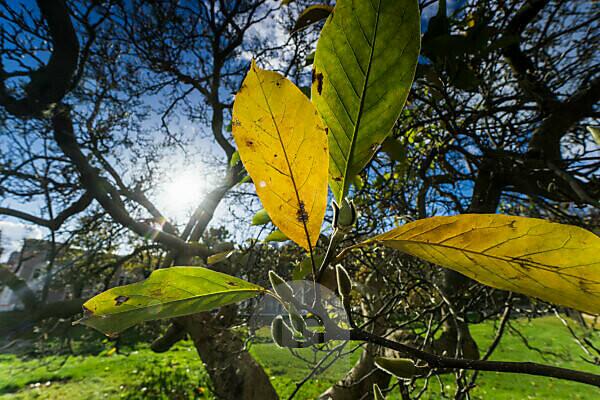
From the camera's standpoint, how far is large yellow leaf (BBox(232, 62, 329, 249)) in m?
0.38

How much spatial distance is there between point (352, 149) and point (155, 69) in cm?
551

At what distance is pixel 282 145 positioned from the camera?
1.32ft

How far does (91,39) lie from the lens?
4.64 m

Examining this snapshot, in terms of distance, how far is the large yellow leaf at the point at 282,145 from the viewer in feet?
1.25

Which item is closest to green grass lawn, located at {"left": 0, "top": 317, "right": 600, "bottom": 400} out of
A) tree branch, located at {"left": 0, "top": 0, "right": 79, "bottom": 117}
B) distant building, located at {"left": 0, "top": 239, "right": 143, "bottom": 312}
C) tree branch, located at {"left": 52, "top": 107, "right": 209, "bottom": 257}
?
distant building, located at {"left": 0, "top": 239, "right": 143, "bottom": 312}

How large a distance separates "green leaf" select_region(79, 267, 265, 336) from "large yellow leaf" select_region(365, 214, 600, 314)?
11.6 inches

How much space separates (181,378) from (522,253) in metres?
9.73

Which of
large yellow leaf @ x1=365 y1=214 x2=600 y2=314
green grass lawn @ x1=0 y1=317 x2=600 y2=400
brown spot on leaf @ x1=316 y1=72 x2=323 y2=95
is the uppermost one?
brown spot on leaf @ x1=316 y1=72 x2=323 y2=95

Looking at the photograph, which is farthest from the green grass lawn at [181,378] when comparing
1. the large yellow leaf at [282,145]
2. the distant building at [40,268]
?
the large yellow leaf at [282,145]

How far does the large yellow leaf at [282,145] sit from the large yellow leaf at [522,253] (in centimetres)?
15

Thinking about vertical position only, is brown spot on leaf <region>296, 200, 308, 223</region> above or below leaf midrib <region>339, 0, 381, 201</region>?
below

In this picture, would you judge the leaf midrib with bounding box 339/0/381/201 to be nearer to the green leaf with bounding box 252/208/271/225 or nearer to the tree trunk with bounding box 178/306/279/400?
the green leaf with bounding box 252/208/271/225

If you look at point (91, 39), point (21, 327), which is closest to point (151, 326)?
point (21, 327)

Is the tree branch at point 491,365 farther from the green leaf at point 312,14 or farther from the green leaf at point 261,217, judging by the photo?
the green leaf at point 312,14
